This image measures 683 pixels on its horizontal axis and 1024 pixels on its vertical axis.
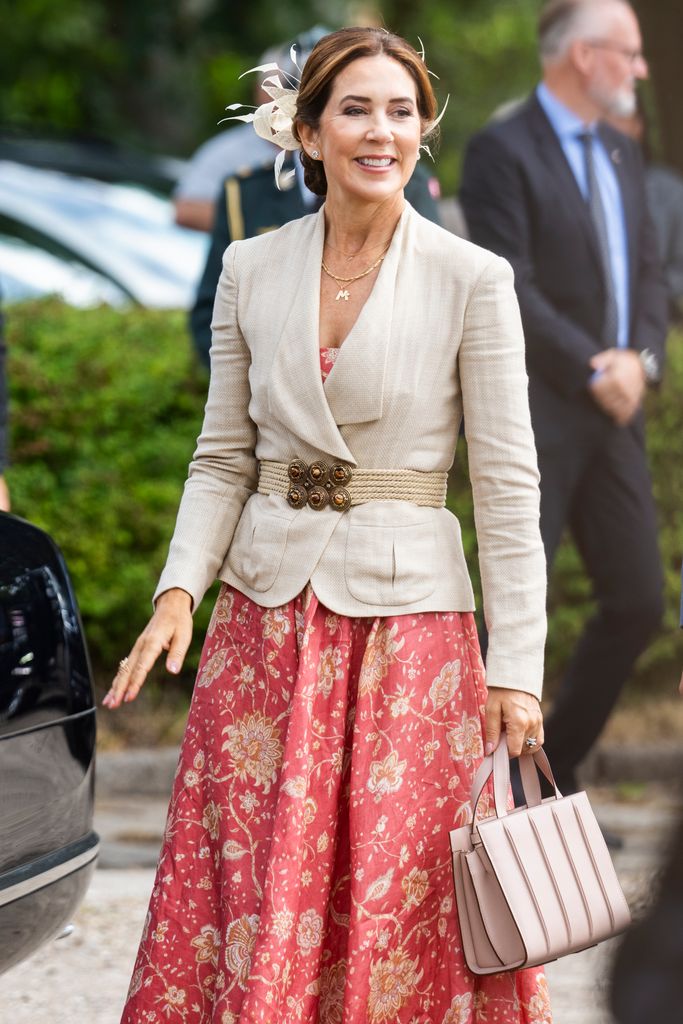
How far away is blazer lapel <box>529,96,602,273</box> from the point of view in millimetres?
5020

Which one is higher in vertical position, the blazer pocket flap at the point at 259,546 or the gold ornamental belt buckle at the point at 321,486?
the gold ornamental belt buckle at the point at 321,486

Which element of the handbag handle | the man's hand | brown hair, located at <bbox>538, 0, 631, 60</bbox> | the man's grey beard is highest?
brown hair, located at <bbox>538, 0, 631, 60</bbox>

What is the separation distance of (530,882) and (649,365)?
9.03ft

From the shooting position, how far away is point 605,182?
16.8 ft

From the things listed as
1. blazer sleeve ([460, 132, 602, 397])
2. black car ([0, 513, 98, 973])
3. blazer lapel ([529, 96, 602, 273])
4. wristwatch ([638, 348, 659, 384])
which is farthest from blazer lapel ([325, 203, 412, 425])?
wristwatch ([638, 348, 659, 384])

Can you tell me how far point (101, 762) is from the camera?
6.18 metres

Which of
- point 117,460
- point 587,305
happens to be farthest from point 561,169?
point 117,460

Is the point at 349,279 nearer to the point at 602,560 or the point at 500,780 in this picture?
the point at 500,780

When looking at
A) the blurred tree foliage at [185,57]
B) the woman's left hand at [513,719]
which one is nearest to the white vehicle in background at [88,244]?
the woman's left hand at [513,719]

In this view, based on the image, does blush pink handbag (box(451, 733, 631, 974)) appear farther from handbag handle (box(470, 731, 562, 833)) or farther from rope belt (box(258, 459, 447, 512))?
rope belt (box(258, 459, 447, 512))

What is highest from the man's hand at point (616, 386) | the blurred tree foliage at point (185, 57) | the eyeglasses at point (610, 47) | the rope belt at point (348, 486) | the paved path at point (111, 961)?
the blurred tree foliage at point (185, 57)

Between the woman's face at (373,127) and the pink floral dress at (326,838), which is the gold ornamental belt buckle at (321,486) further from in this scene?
the woman's face at (373,127)

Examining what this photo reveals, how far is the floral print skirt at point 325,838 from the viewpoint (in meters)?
2.75

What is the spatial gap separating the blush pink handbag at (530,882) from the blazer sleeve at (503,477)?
184mm
